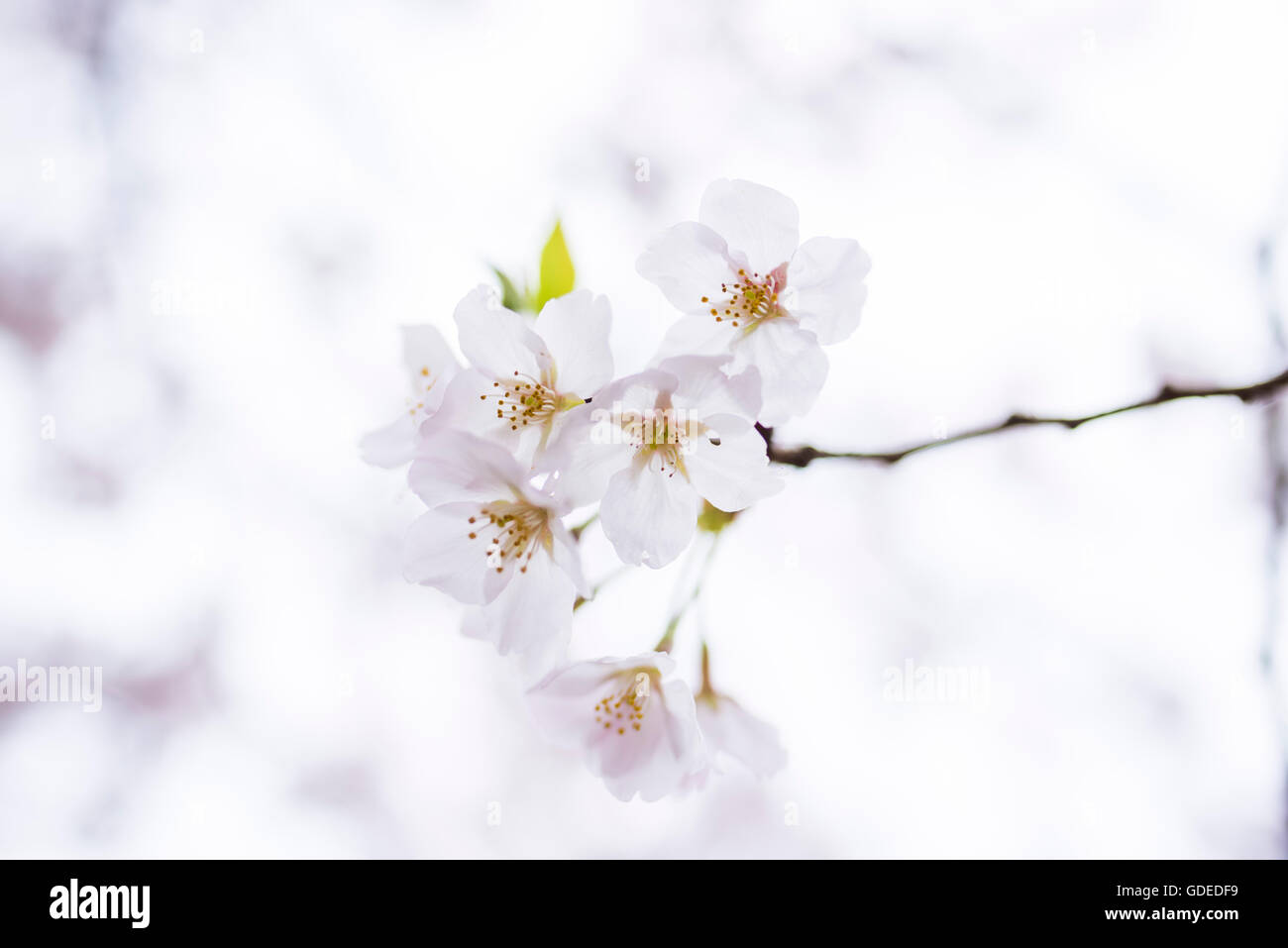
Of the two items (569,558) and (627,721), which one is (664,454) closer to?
(569,558)

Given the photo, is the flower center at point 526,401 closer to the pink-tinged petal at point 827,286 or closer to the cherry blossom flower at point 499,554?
the cherry blossom flower at point 499,554

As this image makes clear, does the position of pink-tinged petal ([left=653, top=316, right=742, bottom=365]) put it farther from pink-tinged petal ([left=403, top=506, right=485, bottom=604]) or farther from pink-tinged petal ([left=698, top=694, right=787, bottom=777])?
pink-tinged petal ([left=698, top=694, right=787, bottom=777])

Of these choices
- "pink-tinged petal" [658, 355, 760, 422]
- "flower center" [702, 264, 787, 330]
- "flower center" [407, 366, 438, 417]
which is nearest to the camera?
"pink-tinged petal" [658, 355, 760, 422]

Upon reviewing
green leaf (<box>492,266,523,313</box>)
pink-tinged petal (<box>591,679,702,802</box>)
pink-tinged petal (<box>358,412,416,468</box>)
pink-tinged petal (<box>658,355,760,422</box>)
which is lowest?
pink-tinged petal (<box>591,679,702,802</box>)

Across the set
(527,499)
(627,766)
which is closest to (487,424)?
(527,499)

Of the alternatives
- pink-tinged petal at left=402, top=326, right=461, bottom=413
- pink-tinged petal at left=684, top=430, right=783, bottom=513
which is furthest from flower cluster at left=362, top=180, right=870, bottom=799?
pink-tinged petal at left=402, top=326, right=461, bottom=413
